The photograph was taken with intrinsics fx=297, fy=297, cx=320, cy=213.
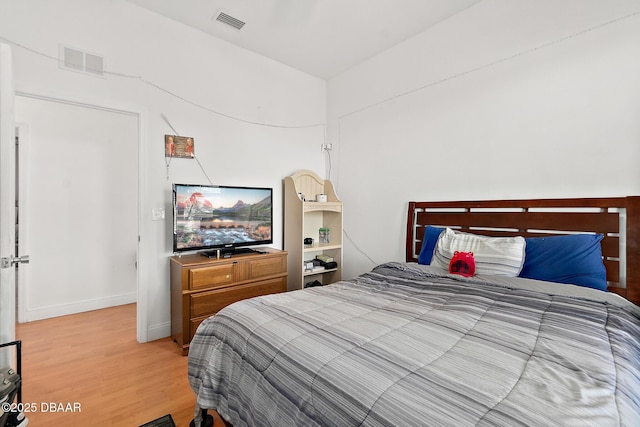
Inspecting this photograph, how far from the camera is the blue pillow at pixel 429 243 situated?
2.52 meters

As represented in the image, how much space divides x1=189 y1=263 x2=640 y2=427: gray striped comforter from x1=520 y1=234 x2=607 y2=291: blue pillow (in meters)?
0.20

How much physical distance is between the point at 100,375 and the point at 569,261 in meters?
3.25

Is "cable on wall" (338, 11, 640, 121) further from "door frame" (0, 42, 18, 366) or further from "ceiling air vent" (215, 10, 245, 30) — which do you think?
"door frame" (0, 42, 18, 366)

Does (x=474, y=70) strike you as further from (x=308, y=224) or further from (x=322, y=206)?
(x=308, y=224)

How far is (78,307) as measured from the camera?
11.1 feet

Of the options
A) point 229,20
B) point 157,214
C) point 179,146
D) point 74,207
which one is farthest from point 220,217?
point 74,207

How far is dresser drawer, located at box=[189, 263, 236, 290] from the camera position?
246 cm

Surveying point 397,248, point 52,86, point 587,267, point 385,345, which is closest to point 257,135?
point 52,86

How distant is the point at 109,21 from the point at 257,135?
1528 mm

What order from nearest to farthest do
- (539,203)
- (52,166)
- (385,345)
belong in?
(385,345) < (539,203) < (52,166)

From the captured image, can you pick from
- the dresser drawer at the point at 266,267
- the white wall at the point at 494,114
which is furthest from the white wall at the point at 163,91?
the white wall at the point at 494,114

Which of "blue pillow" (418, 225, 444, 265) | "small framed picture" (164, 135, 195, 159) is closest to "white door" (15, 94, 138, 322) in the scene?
"small framed picture" (164, 135, 195, 159)

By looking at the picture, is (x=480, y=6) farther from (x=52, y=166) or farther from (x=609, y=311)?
(x=52, y=166)

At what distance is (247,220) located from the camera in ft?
9.87
